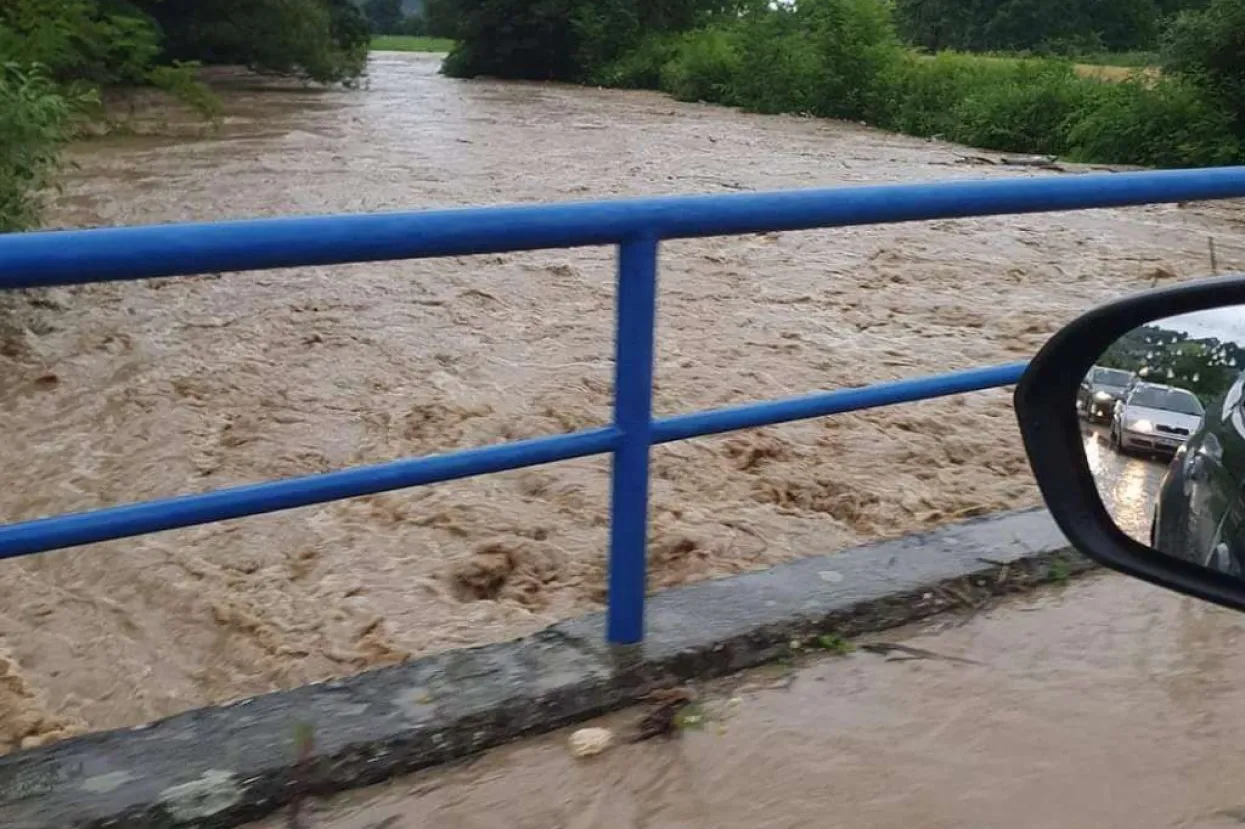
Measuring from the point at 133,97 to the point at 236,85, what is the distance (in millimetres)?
6505

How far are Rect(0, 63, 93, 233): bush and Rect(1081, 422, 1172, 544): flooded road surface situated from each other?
310 inches

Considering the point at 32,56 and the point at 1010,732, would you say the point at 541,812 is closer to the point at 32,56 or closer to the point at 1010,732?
the point at 1010,732

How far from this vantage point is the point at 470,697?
2.46 meters

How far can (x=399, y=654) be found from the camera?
12.6 ft

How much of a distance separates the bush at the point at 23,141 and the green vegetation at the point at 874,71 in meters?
12.8

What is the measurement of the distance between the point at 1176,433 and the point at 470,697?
5.11 feet

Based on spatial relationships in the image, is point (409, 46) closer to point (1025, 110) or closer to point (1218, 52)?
point (1025, 110)

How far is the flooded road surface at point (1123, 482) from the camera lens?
126 centimetres

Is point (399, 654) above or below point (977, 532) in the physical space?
below

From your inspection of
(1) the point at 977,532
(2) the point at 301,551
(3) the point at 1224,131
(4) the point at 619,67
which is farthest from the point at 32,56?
(4) the point at 619,67

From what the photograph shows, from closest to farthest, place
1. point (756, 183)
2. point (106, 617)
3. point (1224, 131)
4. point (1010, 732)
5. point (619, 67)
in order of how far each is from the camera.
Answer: point (1010, 732) → point (106, 617) → point (756, 183) → point (1224, 131) → point (619, 67)

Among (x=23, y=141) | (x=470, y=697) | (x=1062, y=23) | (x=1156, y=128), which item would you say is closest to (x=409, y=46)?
(x=1062, y=23)

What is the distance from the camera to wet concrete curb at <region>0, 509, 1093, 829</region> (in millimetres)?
2154

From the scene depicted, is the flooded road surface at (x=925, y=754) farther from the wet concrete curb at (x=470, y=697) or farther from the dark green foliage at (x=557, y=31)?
the dark green foliage at (x=557, y=31)
